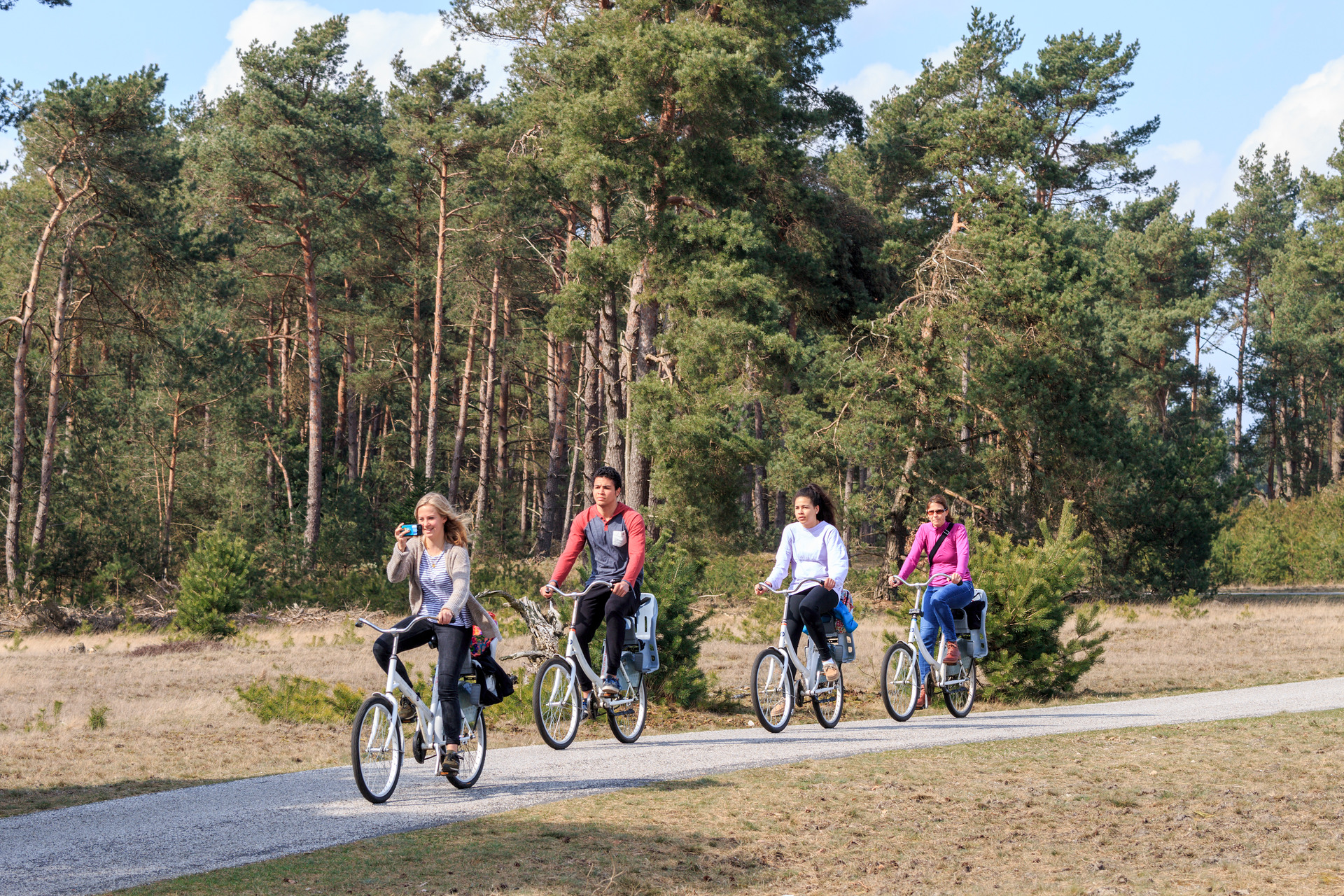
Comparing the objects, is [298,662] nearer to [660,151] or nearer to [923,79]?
[660,151]

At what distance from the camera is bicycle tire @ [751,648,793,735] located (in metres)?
9.85

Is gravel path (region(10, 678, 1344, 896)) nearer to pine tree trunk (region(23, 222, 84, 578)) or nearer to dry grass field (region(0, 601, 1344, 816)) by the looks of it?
dry grass field (region(0, 601, 1344, 816))

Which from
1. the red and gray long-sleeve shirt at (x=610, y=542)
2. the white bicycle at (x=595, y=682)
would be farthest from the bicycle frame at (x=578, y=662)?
the red and gray long-sleeve shirt at (x=610, y=542)

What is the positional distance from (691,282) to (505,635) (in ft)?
24.8

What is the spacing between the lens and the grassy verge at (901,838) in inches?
222

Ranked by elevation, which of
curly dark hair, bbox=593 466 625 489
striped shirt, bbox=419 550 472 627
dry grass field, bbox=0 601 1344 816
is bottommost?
dry grass field, bbox=0 601 1344 816

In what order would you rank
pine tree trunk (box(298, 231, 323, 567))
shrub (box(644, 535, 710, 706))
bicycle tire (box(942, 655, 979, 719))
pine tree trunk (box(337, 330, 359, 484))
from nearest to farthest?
bicycle tire (box(942, 655, 979, 719)), shrub (box(644, 535, 710, 706)), pine tree trunk (box(298, 231, 323, 567)), pine tree trunk (box(337, 330, 359, 484))

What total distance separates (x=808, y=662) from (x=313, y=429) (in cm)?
2553

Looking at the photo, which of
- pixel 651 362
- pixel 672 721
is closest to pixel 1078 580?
pixel 672 721

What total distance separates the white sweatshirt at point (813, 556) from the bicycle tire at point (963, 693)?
91.8 inches

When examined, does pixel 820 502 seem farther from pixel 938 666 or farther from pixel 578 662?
pixel 578 662

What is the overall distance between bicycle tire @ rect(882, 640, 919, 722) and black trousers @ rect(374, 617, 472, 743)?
187 inches

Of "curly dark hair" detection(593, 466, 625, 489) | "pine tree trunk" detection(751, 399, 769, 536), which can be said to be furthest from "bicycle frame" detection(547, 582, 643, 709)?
"pine tree trunk" detection(751, 399, 769, 536)

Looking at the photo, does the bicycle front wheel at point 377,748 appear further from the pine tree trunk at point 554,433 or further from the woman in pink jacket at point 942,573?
the pine tree trunk at point 554,433
